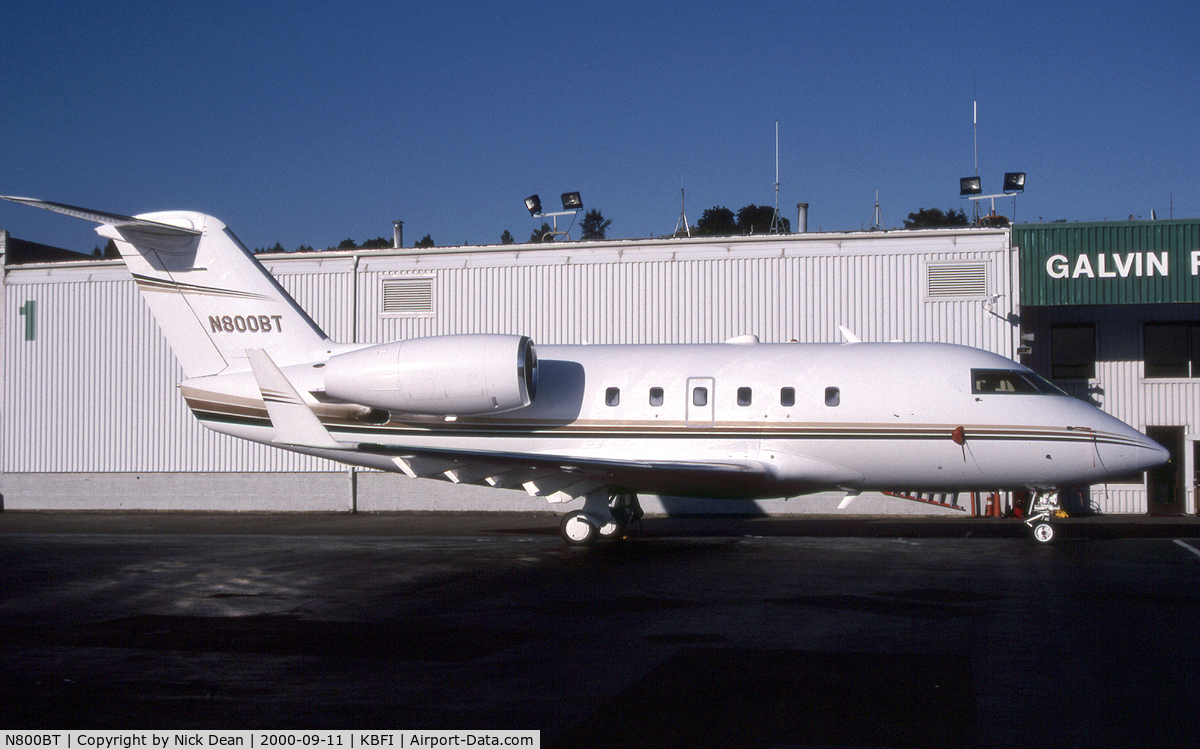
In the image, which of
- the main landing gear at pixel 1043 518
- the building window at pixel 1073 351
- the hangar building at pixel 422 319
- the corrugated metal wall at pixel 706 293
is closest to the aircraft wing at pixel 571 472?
the main landing gear at pixel 1043 518

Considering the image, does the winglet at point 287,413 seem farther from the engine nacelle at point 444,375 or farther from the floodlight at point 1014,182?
the floodlight at point 1014,182

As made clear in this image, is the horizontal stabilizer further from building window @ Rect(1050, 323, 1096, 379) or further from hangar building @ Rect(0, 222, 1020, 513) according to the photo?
building window @ Rect(1050, 323, 1096, 379)

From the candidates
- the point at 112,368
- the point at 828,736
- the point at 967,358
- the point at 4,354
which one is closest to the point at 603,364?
the point at 967,358

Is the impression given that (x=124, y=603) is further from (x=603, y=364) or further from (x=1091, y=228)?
(x=1091, y=228)

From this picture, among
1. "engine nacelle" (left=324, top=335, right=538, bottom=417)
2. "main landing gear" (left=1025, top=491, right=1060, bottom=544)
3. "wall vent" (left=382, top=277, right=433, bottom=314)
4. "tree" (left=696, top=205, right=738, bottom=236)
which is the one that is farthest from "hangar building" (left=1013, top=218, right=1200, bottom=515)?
"tree" (left=696, top=205, right=738, bottom=236)

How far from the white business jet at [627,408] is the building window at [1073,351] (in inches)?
387

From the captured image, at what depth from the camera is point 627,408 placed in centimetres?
1739

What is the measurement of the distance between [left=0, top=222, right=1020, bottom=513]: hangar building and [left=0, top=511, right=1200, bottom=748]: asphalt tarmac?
30.9ft

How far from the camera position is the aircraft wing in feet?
49.8

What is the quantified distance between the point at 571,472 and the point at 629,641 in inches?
273

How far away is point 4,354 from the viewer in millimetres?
29734

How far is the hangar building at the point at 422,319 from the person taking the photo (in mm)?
25172

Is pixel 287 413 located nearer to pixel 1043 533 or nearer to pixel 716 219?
pixel 1043 533

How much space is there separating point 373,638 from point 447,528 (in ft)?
42.7
